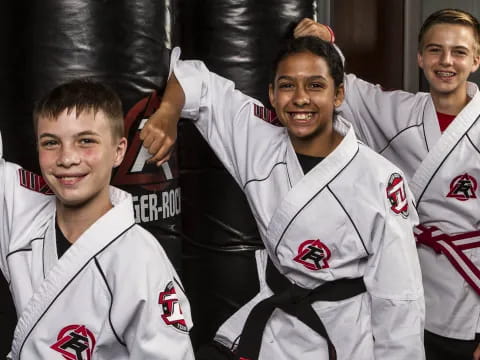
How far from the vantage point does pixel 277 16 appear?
2.62 metres

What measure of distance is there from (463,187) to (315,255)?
715 millimetres

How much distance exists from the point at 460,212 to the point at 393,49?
7.10 ft

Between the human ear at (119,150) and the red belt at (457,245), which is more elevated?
the human ear at (119,150)

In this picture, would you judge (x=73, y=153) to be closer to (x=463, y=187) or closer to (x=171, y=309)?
(x=171, y=309)

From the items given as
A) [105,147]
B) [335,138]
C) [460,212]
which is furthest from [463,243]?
[105,147]

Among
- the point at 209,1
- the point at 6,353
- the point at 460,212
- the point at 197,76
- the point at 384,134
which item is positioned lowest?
the point at 6,353

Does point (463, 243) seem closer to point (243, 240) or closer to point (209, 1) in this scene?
point (243, 240)

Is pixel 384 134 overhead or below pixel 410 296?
overhead

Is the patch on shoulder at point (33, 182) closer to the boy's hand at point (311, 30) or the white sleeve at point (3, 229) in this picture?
the white sleeve at point (3, 229)

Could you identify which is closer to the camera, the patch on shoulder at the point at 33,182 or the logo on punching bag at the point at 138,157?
the patch on shoulder at the point at 33,182

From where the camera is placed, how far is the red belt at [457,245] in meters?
2.67

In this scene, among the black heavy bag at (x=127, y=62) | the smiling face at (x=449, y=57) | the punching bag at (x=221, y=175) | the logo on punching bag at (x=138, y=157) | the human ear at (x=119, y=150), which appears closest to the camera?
the human ear at (x=119, y=150)

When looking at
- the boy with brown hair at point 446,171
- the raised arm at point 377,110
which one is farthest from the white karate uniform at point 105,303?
the raised arm at point 377,110

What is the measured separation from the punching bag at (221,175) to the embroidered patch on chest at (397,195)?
584mm
